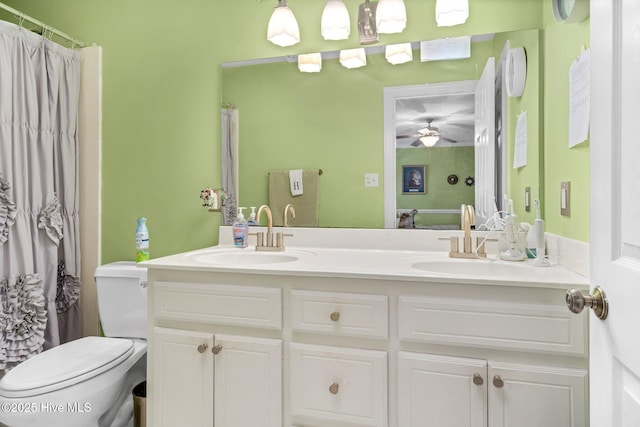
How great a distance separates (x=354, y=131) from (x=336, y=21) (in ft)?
1.68

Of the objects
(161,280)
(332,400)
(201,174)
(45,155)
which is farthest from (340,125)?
(45,155)

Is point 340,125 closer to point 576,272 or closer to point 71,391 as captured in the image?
point 576,272

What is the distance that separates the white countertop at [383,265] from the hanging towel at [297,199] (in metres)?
0.08

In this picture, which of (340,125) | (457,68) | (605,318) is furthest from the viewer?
(340,125)

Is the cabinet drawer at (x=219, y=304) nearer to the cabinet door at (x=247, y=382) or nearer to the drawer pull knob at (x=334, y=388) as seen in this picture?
the cabinet door at (x=247, y=382)

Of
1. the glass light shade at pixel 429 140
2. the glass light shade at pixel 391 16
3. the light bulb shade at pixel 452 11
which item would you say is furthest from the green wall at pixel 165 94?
the glass light shade at pixel 429 140

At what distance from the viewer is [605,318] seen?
0.73m

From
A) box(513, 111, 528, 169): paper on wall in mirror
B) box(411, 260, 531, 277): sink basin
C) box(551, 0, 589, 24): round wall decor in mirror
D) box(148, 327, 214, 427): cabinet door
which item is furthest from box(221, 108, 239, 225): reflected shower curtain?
box(551, 0, 589, 24): round wall decor in mirror

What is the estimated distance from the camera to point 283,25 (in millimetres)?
1859

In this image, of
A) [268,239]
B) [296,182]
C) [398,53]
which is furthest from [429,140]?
[268,239]

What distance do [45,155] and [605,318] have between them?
7.77ft

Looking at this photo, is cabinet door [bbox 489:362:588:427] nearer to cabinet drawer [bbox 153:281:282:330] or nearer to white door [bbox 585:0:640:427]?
white door [bbox 585:0:640:427]

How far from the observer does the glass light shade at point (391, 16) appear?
174 centimetres

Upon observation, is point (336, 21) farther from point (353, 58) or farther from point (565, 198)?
point (565, 198)
